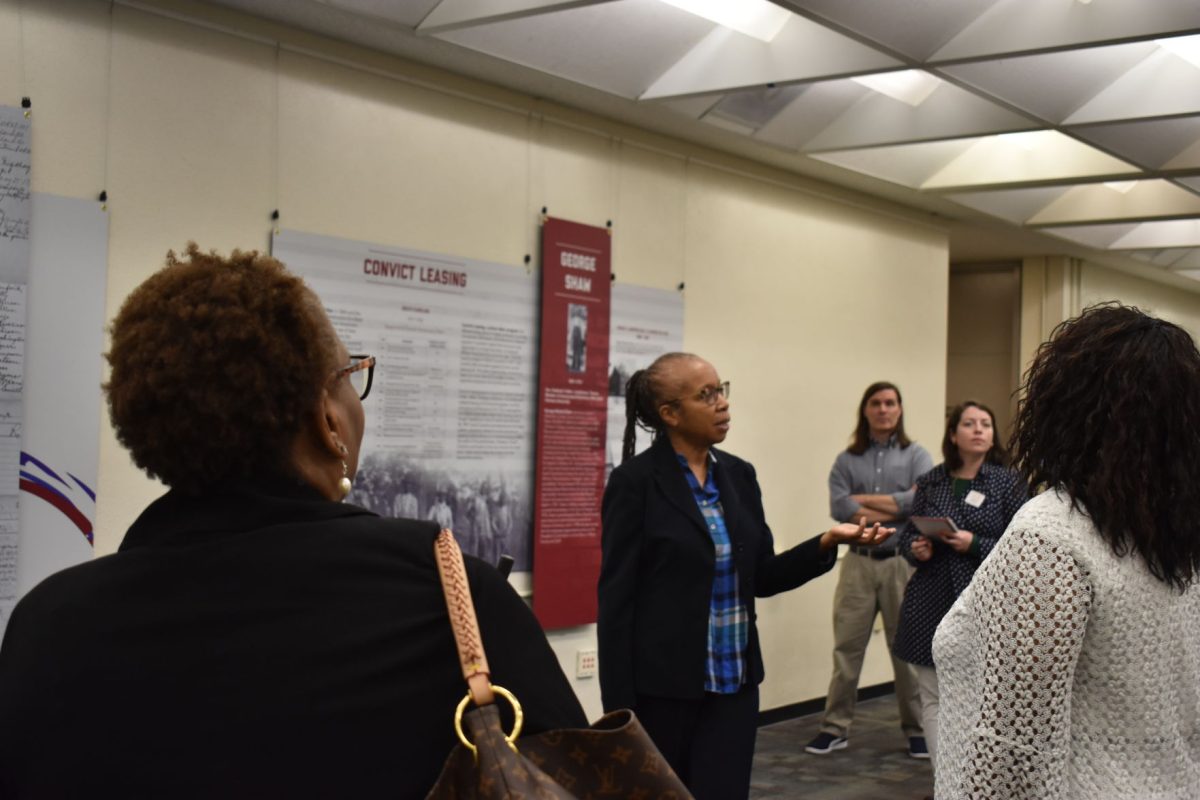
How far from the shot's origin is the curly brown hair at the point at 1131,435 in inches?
70.4

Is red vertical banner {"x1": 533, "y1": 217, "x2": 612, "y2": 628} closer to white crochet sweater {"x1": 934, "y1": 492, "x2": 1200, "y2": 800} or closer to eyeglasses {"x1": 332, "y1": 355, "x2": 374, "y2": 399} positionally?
white crochet sweater {"x1": 934, "y1": 492, "x2": 1200, "y2": 800}

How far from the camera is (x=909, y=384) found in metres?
8.53

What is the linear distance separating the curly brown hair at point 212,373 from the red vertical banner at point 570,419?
4.53m

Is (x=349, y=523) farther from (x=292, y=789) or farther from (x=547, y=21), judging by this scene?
(x=547, y=21)

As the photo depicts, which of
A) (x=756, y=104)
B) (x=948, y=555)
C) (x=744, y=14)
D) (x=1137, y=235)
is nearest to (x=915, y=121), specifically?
(x=756, y=104)

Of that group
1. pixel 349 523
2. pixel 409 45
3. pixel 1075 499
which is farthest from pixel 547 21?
pixel 349 523

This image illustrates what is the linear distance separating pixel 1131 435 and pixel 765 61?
3796 millimetres

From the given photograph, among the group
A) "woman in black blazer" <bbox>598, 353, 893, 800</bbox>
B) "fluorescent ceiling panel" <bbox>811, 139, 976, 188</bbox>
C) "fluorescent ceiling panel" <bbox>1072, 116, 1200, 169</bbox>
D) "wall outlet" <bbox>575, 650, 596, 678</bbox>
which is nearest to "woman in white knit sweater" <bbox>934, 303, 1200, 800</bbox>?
"woman in black blazer" <bbox>598, 353, 893, 800</bbox>

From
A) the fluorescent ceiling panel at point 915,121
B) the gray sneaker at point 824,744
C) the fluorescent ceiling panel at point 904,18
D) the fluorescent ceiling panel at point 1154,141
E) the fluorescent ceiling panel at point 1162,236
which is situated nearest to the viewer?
the fluorescent ceiling panel at point 904,18

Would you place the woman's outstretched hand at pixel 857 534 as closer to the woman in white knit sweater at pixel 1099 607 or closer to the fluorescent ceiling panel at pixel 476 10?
the woman in white knit sweater at pixel 1099 607

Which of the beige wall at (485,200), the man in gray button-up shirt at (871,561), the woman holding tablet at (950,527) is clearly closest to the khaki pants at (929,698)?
the woman holding tablet at (950,527)

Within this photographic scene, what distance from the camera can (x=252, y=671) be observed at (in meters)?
1.18

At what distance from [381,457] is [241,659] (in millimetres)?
4024

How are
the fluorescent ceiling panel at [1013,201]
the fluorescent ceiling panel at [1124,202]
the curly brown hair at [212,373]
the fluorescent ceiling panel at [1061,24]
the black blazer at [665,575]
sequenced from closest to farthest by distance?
1. the curly brown hair at [212,373]
2. the black blazer at [665,575]
3. the fluorescent ceiling panel at [1061,24]
4. the fluorescent ceiling panel at [1124,202]
5. the fluorescent ceiling panel at [1013,201]
